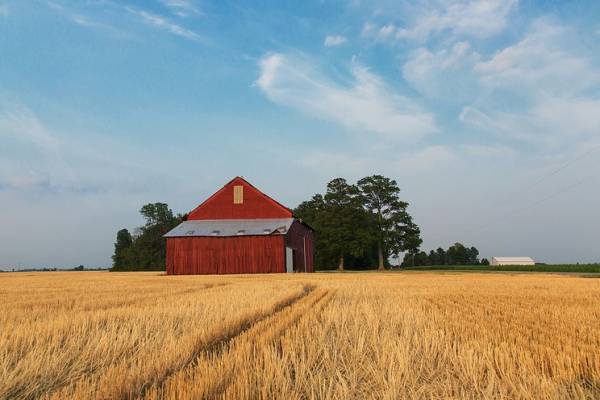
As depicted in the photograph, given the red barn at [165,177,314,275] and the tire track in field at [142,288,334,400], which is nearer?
the tire track in field at [142,288,334,400]

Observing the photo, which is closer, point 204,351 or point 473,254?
point 204,351

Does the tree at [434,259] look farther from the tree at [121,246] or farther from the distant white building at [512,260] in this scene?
the tree at [121,246]

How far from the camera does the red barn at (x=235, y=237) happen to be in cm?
4478

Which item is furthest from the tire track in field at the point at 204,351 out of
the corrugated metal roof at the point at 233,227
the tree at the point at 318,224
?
the tree at the point at 318,224

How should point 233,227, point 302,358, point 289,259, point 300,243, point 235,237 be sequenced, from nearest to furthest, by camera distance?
point 302,358 < point 235,237 < point 289,259 < point 233,227 < point 300,243

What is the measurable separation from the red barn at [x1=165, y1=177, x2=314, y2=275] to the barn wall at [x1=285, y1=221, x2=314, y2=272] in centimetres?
11

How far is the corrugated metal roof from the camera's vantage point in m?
45.5

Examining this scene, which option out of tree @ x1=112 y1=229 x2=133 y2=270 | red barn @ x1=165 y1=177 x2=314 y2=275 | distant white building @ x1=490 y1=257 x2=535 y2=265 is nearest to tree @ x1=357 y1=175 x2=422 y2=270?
red barn @ x1=165 y1=177 x2=314 y2=275

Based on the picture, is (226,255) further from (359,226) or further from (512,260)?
(512,260)

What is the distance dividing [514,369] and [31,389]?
3.58 meters

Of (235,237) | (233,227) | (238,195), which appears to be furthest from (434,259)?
(235,237)

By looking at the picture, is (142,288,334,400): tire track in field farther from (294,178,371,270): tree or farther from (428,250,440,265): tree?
(428,250,440,265): tree

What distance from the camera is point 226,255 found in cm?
4509

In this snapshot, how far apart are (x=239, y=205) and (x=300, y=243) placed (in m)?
8.92
